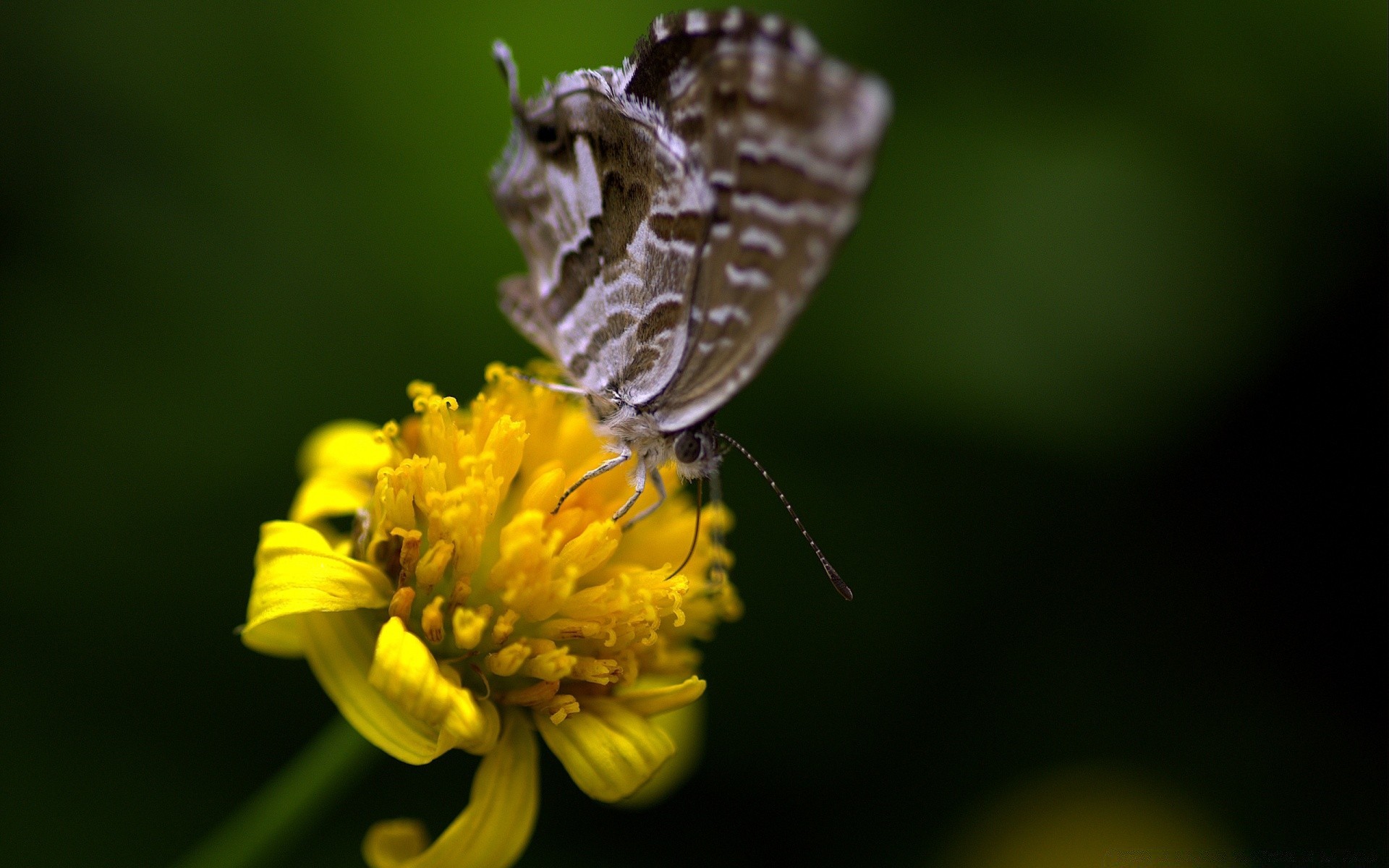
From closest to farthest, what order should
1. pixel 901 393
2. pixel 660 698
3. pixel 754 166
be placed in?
pixel 754 166 → pixel 660 698 → pixel 901 393

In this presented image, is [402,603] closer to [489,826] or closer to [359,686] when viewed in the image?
[359,686]

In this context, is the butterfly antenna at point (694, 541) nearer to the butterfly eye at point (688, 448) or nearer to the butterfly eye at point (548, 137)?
the butterfly eye at point (688, 448)

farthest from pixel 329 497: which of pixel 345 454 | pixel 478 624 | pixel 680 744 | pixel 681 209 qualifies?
pixel 680 744

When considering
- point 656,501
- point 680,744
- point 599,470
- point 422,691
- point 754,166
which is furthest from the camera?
point 680,744

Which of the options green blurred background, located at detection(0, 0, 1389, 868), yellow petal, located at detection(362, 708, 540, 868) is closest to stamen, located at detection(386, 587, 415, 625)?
yellow petal, located at detection(362, 708, 540, 868)

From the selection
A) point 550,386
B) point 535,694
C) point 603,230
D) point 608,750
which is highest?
point 603,230

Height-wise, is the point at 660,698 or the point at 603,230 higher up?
the point at 603,230

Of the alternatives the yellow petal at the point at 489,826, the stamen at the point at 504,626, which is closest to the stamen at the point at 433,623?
the stamen at the point at 504,626
